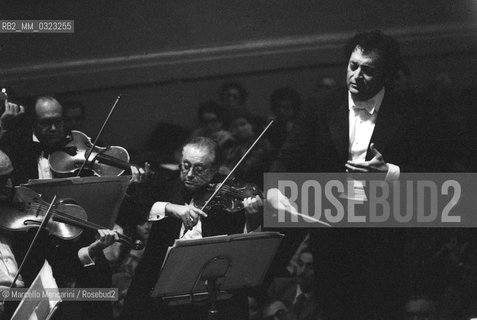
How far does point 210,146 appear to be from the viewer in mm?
4324

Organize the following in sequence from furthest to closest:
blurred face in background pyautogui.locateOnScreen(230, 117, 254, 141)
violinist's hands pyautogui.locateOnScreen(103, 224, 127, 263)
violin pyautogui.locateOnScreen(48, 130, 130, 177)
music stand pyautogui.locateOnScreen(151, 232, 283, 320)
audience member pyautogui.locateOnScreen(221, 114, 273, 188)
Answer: blurred face in background pyautogui.locateOnScreen(230, 117, 254, 141), violinist's hands pyautogui.locateOnScreen(103, 224, 127, 263), audience member pyautogui.locateOnScreen(221, 114, 273, 188), violin pyautogui.locateOnScreen(48, 130, 130, 177), music stand pyautogui.locateOnScreen(151, 232, 283, 320)

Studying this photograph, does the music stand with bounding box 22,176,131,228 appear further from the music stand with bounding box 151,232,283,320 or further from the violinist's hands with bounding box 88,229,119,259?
the music stand with bounding box 151,232,283,320

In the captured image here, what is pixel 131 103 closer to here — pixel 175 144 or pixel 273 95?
pixel 175 144

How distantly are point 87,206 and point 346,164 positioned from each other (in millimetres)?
1035

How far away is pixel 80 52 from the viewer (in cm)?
498

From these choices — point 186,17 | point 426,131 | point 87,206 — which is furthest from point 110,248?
point 426,131

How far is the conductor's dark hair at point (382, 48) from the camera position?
4.27 metres

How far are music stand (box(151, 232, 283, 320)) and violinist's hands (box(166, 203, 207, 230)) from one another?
21 centimetres

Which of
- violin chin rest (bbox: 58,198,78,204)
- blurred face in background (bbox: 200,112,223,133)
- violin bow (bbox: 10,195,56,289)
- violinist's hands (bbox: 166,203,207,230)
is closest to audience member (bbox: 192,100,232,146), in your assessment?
blurred face in background (bbox: 200,112,223,133)

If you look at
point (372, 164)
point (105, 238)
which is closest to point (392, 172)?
point (372, 164)

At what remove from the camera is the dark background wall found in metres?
4.83

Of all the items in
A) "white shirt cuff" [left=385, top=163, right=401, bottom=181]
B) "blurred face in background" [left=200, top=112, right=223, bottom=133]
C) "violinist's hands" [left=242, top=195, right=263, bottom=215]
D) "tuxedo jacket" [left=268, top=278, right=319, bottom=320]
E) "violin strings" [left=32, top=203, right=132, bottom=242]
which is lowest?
"tuxedo jacket" [left=268, top=278, right=319, bottom=320]

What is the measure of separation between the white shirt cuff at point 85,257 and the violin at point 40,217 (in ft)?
0.32

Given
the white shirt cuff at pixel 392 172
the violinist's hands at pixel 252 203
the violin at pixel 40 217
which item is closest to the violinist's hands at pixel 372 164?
the white shirt cuff at pixel 392 172
